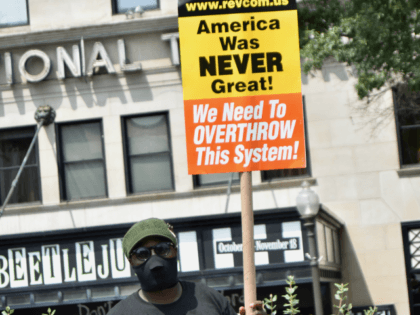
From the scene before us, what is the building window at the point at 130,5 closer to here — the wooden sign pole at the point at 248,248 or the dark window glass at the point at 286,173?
the dark window glass at the point at 286,173

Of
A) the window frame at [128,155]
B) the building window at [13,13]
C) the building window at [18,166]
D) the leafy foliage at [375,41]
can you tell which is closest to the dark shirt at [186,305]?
the leafy foliage at [375,41]

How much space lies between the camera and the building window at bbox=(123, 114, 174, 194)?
1734 cm

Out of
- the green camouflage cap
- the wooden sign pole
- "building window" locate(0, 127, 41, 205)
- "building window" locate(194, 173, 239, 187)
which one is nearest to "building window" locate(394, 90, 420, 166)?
"building window" locate(194, 173, 239, 187)

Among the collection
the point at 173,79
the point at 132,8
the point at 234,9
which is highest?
the point at 132,8

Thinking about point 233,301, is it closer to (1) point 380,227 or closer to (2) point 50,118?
(1) point 380,227

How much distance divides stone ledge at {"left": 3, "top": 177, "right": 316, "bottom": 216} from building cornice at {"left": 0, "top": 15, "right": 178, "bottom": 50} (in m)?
3.81

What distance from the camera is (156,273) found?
351 cm

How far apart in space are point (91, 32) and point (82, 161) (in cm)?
304

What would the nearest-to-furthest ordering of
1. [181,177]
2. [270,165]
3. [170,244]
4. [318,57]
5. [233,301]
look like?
[170,244] → [270,165] → [318,57] → [233,301] → [181,177]

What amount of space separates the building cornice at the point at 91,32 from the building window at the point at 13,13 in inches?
24.9

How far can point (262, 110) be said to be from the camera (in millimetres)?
4973

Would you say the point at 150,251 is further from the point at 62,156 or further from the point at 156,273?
the point at 62,156

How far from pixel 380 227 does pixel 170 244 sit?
1378cm

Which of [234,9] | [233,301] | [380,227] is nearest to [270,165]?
[234,9]
